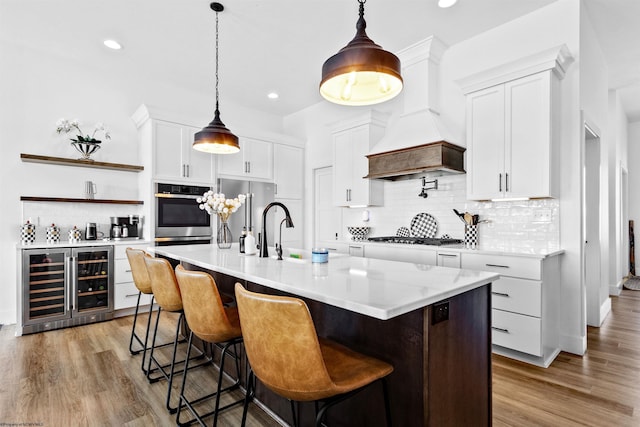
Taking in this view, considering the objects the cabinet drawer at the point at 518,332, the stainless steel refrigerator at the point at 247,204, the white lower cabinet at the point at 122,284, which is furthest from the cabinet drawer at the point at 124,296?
the cabinet drawer at the point at 518,332

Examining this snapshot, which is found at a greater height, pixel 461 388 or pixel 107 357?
pixel 461 388

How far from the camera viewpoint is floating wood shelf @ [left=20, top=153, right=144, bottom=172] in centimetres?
382

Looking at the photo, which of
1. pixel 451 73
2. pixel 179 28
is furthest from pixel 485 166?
pixel 179 28

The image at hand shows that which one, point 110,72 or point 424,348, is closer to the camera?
point 424,348

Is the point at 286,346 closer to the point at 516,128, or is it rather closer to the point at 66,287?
the point at 516,128

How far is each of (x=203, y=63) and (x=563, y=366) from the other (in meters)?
4.88

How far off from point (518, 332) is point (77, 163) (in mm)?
5014

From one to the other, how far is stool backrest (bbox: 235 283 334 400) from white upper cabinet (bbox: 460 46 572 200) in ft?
8.73

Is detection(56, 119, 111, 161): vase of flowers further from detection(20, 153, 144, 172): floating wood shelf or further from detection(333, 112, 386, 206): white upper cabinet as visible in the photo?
detection(333, 112, 386, 206): white upper cabinet

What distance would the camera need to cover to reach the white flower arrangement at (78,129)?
402 centimetres

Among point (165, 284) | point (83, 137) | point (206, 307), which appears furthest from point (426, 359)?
point (83, 137)

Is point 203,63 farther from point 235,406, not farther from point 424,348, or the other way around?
point 424,348

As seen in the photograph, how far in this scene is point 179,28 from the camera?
349cm

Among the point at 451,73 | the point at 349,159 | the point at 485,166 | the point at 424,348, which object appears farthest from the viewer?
the point at 349,159
